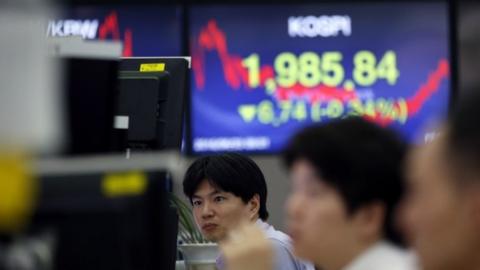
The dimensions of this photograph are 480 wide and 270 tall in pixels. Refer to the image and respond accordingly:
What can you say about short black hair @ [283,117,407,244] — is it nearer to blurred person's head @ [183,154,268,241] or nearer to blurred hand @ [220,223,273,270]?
blurred hand @ [220,223,273,270]

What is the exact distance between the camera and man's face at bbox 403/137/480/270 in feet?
4.40

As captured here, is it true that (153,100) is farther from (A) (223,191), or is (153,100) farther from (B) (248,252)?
(B) (248,252)

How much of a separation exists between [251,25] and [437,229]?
14.2 ft

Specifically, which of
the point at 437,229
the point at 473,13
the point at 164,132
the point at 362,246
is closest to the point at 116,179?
the point at 437,229

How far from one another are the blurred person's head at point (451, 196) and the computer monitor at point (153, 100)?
4.03 ft

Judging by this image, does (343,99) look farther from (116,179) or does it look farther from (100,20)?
(116,179)

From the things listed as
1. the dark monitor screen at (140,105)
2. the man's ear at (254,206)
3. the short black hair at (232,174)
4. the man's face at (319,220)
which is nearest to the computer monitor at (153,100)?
the dark monitor screen at (140,105)

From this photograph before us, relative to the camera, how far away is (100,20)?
5.61m

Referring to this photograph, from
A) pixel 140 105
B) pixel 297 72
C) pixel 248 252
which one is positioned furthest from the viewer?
pixel 297 72

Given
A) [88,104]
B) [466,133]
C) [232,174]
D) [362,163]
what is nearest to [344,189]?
[362,163]

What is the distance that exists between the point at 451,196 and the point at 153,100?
56.4 inches

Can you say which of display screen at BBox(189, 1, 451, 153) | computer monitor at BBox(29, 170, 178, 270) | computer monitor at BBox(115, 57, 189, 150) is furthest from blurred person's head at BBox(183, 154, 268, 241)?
computer monitor at BBox(29, 170, 178, 270)

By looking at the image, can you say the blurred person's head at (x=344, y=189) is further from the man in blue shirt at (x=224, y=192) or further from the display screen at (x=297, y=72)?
the display screen at (x=297, y=72)

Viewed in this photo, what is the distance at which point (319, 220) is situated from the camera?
5.15ft
